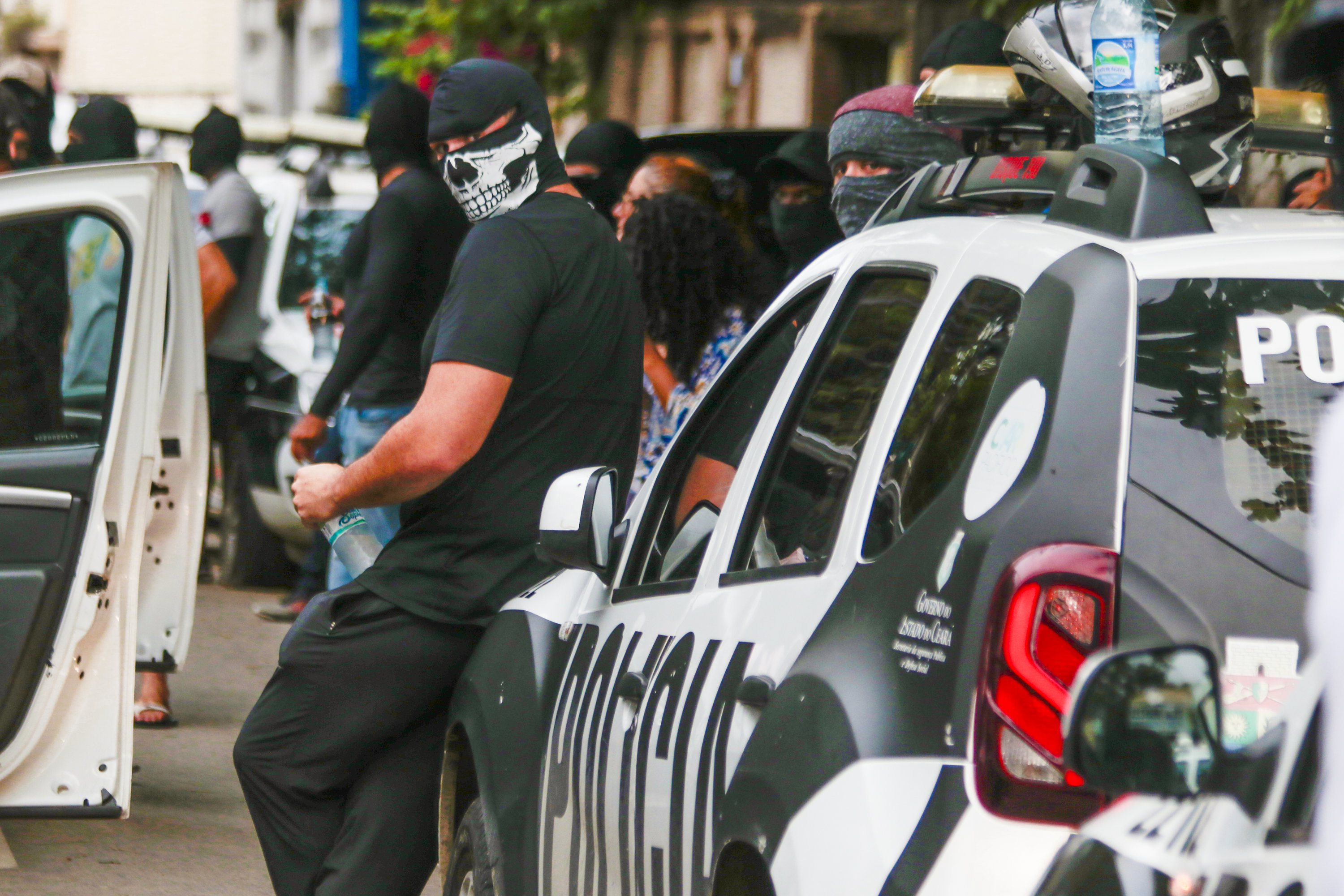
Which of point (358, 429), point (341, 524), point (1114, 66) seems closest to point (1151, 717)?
point (1114, 66)

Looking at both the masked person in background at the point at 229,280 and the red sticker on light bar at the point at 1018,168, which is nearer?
the red sticker on light bar at the point at 1018,168

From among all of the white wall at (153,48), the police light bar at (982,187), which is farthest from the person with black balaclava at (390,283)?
the white wall at (153,48)

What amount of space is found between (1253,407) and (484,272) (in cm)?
197

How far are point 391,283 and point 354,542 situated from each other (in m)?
2.60

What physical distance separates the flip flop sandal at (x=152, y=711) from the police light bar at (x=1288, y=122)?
15.4 feet

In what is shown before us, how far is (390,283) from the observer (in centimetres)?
691

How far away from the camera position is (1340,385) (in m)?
2.31

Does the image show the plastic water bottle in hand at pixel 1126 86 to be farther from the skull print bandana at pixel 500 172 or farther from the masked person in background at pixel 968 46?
the masked person in background at pixel 968 46

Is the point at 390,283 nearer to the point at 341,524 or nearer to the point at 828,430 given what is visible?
the point at 341,524

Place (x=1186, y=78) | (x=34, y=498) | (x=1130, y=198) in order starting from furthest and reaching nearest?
(x=34, y=498) < (x=1186, y=78) < (x=1130, y=198)

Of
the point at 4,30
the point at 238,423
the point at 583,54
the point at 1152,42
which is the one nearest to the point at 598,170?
the point at 238,423

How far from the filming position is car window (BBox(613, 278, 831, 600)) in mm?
3305

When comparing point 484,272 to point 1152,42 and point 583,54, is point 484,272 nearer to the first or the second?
point 1152,42

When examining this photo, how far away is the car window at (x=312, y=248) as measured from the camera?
34.0 feet
